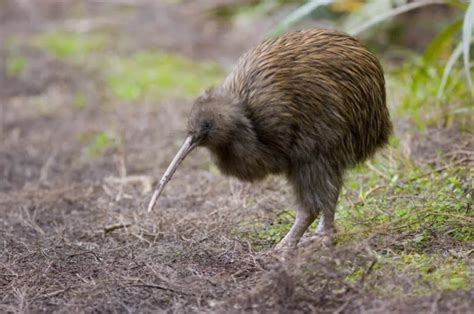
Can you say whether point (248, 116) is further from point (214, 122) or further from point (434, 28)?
point (434, 28)

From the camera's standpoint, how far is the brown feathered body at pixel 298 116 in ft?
14.9

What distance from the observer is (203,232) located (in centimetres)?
511

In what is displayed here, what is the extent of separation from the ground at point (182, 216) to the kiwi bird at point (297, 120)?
1.11 feet

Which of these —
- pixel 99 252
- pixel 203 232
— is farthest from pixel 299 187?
pixel 99 252

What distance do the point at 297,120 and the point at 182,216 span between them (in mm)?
1342

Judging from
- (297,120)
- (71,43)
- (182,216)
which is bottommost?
(71,43)

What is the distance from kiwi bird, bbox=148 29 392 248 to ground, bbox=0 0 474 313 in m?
0.34

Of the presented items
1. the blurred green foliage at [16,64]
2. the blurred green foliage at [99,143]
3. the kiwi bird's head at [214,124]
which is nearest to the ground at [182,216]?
the blurred green foliage at [99,143]

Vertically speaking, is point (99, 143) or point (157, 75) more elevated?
point (99, 143)

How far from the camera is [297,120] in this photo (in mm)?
4527

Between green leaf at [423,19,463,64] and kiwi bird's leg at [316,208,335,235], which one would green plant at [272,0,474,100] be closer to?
green leaf at [423,19,463,64]

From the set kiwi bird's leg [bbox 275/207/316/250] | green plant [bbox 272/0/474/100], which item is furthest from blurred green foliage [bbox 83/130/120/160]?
kiwi bird's leg [bbox 275/207/316/250]

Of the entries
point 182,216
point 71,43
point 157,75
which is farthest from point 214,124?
point 71,43

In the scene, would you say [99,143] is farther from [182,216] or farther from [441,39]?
[441,39]
